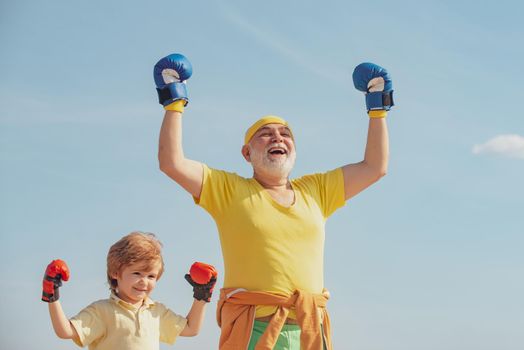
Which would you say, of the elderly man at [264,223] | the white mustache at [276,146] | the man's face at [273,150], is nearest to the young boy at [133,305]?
the elderly man at [264,223]

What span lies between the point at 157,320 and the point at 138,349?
0.26 metres

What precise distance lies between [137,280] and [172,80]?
1.34 metres

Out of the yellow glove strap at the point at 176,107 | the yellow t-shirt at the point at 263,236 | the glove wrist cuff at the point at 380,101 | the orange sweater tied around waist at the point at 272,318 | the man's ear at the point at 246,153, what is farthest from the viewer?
the glove wrist cuff at the point at 380,101

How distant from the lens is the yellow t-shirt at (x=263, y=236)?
455 centimetres

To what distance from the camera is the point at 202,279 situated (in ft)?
16.2

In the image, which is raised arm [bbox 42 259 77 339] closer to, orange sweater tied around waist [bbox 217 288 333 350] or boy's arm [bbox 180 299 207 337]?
boy's arm [bbox 180 299 207 337]

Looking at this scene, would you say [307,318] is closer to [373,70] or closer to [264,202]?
[264,202]

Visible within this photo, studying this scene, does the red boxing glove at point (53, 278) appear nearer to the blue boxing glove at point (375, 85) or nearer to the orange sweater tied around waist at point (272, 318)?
the orange sweater tied around waist at point (272, 318)

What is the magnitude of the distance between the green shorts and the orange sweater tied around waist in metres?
0.03

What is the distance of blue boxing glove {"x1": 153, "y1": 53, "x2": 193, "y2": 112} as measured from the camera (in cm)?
479

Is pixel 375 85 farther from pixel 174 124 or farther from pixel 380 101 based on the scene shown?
pixel 174 124

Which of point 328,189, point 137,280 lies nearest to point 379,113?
point 328,189

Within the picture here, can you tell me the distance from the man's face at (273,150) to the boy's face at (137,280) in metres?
0.96

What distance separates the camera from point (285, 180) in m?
5.02
